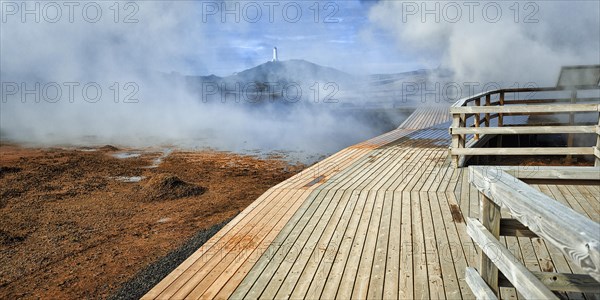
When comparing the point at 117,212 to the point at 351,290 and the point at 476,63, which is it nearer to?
the point at 351,290

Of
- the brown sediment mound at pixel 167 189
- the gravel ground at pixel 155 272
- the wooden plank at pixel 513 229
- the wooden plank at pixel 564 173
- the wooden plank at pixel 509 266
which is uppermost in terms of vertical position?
the wooden plank at pixel 564 173

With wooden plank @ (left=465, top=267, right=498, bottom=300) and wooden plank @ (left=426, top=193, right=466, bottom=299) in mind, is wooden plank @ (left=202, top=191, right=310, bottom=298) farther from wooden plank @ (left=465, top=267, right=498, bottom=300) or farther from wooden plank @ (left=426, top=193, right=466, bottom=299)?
wooden plank @ (left=465, top=267, right=498, bottom=300)

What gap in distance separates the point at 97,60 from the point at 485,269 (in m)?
34.6

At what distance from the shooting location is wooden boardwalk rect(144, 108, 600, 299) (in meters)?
2.70

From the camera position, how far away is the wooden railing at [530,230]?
118cm

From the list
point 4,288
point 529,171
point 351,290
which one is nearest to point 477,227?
point 529,171

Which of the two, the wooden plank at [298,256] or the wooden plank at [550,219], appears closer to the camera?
the wooden plank at [550,219]

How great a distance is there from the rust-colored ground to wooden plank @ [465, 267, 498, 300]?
3.46m

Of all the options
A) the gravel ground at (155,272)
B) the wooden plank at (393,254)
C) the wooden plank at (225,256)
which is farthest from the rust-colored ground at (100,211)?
the wooden plank at (393,254)

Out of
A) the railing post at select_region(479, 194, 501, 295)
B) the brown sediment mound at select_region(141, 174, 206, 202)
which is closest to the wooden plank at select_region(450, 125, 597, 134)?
the railing post at select_region(479, 194, 501, 295)

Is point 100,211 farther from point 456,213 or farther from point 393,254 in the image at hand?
point 456,213

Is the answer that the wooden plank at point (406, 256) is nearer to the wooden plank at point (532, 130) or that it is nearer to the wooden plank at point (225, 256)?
the wooden plank at point (225, 256)

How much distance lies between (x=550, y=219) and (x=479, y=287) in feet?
2.93

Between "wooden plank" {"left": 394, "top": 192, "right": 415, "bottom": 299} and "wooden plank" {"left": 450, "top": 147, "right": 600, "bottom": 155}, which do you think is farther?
"wooden plank" {"left": 450, "top": 147, "right": 600, "bottom": 155}
